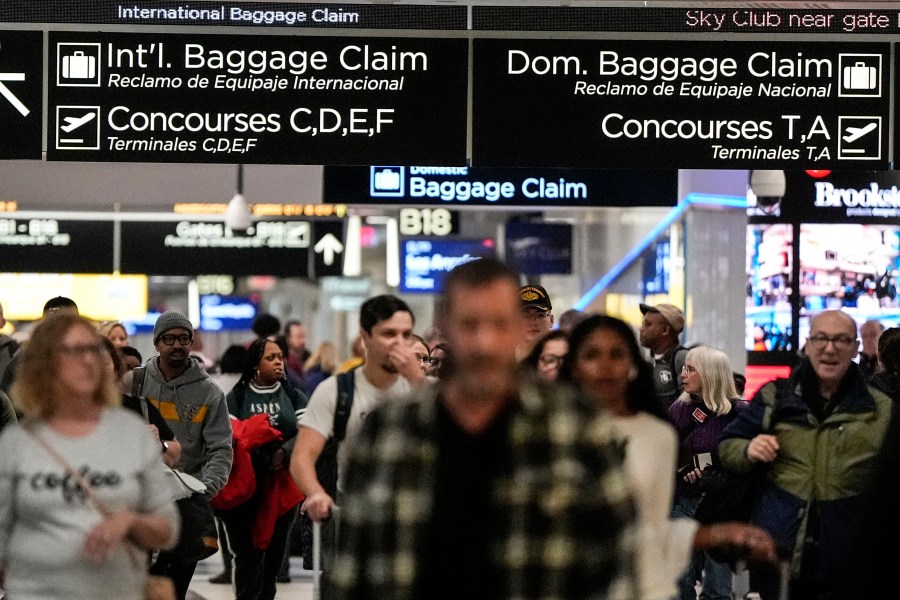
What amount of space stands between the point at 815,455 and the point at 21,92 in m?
4.84

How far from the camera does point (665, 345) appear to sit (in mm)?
9859

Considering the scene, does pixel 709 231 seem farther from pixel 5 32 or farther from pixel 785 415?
pixel 785 415

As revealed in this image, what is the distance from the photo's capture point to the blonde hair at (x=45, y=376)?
479 centimetres

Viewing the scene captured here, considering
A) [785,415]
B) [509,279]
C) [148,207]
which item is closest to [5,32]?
[785,415]

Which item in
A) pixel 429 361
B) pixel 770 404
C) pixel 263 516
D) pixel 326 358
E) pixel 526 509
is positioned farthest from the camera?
pixel 326 358

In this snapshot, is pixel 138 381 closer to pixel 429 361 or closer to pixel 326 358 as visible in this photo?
pixel 429 361

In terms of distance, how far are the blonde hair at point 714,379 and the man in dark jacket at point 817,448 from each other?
2543 mm

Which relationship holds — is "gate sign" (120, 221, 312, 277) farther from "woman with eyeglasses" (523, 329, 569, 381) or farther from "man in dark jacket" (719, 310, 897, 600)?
"man in dark jacket" (719, 310, 897, 600)

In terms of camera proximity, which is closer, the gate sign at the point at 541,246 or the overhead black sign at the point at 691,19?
the overhead black sign at the point at 691,19

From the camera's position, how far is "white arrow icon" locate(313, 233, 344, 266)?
64.6 ft

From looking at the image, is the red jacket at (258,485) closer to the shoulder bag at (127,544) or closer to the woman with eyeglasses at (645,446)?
the shoulder bag at (127,544)

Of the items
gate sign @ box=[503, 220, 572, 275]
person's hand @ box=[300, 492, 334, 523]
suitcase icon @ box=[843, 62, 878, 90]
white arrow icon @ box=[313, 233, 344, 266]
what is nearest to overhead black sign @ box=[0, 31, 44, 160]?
person's hand @ box=[300, 492, 334, 523]

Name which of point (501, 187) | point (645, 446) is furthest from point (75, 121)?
point (645, 446)

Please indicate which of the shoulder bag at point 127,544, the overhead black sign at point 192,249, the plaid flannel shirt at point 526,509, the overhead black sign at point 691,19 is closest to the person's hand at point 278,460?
the overhead black sign at point 691,19
